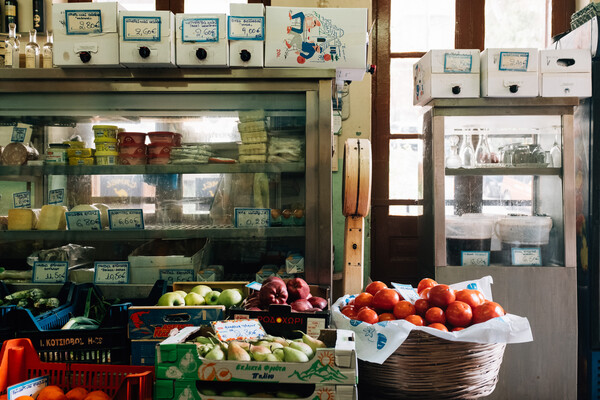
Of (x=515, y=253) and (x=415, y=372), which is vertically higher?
(x=515, y=253)

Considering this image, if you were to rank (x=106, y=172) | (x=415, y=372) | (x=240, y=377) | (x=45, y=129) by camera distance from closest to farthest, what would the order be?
(x=240, y=377), (x=415, y=372), (x=106, y=172), (x=45, y=129)

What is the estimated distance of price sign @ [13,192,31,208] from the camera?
243cm

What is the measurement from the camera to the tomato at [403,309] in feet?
6.06

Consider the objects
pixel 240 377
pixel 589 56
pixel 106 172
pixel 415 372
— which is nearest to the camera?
pixel 240 377

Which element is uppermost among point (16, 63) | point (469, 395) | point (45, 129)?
point (16, 63)

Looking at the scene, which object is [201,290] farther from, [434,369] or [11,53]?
[11,53]

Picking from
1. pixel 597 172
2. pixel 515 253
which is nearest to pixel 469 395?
pixel 515 253

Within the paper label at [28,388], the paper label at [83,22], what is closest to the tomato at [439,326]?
the paper label at [28,388]

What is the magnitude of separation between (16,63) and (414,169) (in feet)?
9.24

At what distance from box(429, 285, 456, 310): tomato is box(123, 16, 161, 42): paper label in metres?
1.58

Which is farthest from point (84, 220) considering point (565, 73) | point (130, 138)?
point (565, 73)

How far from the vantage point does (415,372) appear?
1704mm

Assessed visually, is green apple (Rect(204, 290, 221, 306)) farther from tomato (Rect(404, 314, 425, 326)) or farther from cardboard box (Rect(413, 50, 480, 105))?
cardboard box (Rect(413, 50, 480, 105))

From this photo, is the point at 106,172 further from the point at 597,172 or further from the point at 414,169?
the point at 597,172
